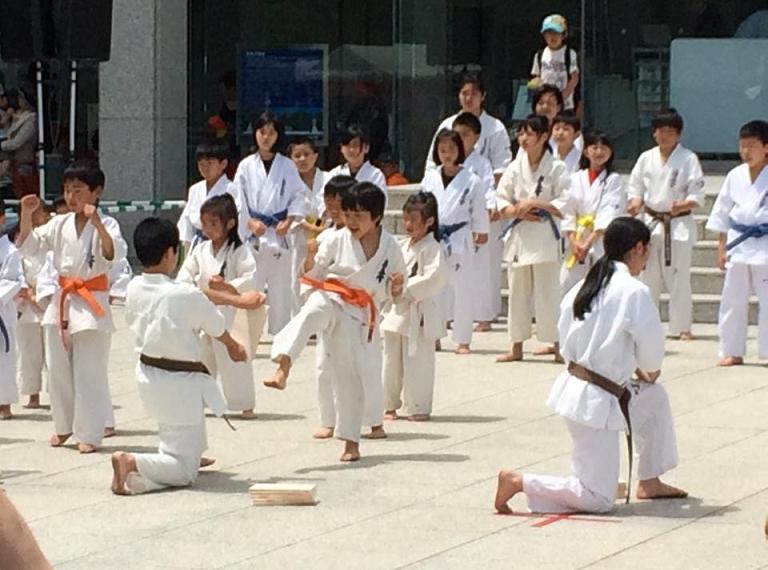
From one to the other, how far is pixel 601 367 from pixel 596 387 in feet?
0.29

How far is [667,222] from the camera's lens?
14141mm

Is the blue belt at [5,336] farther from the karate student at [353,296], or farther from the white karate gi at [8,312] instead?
the karate student at [353,296]

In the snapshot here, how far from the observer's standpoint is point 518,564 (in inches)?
279

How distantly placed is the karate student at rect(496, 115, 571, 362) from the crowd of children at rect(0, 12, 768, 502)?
14mm

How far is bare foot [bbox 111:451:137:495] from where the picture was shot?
8602mm

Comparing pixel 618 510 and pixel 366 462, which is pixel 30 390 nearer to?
pixel 366 462

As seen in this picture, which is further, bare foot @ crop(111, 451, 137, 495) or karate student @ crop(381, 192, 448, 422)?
karate student @ crop(381, 192, 448, 422)

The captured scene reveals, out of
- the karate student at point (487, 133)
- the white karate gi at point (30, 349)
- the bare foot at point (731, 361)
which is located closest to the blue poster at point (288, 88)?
the karate student at point (487, 133)

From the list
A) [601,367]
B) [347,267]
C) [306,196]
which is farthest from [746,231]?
[601,367]

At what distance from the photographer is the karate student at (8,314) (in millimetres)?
10680

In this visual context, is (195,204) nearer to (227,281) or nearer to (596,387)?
(227,281)

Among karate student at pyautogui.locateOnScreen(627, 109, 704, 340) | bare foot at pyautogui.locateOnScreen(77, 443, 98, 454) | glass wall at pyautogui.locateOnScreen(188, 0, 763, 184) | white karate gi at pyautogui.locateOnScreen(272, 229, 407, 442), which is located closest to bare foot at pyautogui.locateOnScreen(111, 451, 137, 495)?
white karate gi at pyautogui.locateOnScreen(272, 229, 407, 442)

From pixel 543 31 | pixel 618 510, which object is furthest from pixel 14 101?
pixel 618 510

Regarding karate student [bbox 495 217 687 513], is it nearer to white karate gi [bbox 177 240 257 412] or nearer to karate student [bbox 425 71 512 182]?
white karate gi [bbox 177 240 257 412]
